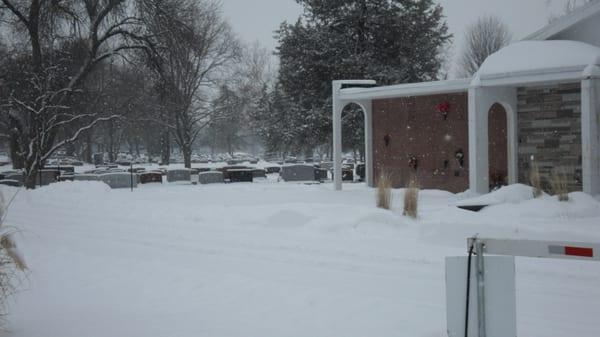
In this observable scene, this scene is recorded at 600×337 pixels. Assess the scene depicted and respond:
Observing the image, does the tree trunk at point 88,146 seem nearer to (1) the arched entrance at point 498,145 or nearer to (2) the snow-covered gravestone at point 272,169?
(2) the snow-covered gravestone at point 272,169

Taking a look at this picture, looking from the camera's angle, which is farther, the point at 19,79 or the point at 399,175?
the point at 19,79

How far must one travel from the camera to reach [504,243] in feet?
13.4

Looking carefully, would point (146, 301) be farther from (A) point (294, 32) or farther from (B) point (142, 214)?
(A) point (294, 32)

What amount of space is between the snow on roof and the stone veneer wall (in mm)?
1202

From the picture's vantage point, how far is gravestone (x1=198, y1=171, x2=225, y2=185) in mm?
27375

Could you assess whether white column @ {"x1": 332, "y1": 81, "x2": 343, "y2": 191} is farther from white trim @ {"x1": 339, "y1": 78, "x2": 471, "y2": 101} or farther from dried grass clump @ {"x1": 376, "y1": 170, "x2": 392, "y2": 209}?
dried grass clump @ {"x1": 376, "y1": 170, "x2": 392, "y2": 209}

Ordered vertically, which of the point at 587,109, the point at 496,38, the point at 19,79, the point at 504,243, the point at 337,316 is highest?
the point at 496,38

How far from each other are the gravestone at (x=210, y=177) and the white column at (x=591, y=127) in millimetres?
17980

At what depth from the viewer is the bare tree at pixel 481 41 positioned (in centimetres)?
4894

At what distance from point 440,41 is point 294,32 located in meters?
8.75

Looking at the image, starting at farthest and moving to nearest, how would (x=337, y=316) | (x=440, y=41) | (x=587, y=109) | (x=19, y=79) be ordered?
1. (x=440, y=41)
2. (x=19, y=79)
3. (x=587, y=109)
4. (x=337, y=316)

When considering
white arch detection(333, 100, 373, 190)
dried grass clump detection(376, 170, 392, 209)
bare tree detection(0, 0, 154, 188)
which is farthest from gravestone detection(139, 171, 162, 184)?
dried grass clump detection(376, 170, 392, 209)

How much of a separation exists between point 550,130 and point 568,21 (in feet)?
9.23

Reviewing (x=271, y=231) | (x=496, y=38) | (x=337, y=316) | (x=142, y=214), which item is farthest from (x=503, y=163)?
(x=496, y=38)
